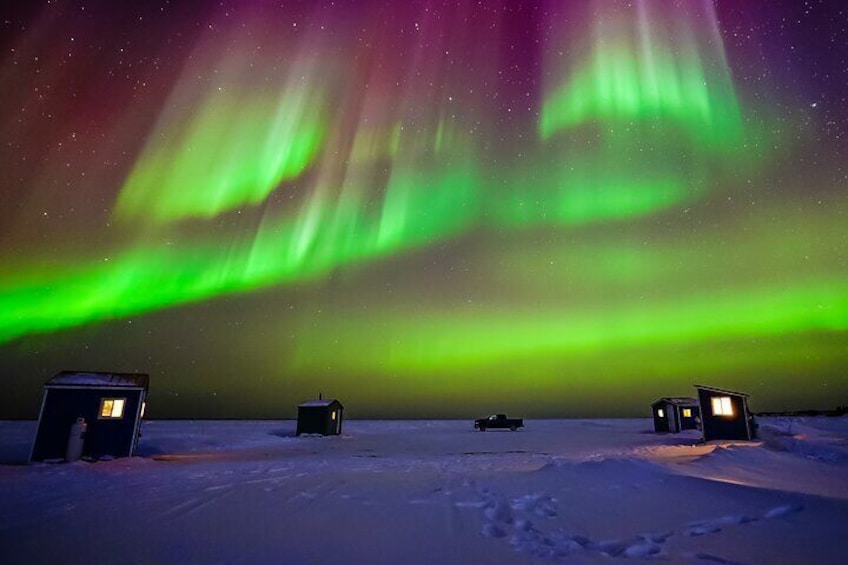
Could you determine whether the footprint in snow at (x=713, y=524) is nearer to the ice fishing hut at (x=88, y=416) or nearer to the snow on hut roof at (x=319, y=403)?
the ice fishing hut at (x=88, y=416)

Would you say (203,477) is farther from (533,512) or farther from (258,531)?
(533,512)

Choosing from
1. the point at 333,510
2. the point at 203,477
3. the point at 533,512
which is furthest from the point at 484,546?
the point at 203,477

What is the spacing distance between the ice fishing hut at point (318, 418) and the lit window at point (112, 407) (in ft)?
76.3

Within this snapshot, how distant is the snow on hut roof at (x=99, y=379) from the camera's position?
22.1 metres

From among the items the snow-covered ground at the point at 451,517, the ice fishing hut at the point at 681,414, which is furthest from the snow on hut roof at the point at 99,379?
the ice fishing hut at the point at 681,414

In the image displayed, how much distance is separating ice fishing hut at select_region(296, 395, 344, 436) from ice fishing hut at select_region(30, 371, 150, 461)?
2300 centimetres

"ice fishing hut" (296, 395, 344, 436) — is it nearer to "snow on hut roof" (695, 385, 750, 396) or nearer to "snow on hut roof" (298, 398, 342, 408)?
"snow on hut roof" (298, 398, 342, 408)

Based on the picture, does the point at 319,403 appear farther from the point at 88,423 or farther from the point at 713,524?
the point at 713,524

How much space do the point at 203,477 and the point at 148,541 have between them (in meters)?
7.92

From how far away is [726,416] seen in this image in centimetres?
3025

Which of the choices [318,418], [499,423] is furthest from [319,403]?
[499,423]

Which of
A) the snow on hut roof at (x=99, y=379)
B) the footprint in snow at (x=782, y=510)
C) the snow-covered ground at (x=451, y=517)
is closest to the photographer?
the snow-covered ground at (x=451, y=517)

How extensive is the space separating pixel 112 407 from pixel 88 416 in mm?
1046

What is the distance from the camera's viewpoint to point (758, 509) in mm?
8016
